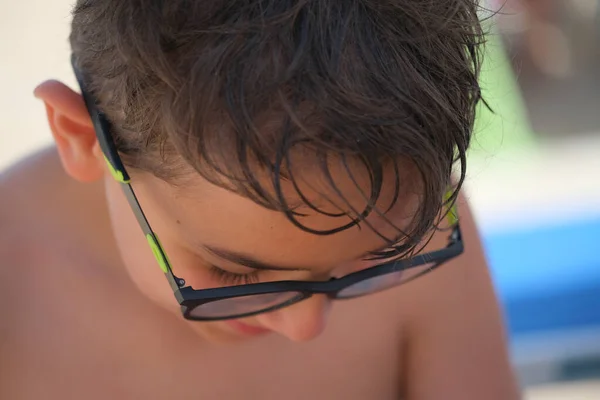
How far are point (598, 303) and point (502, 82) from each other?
1.16 m

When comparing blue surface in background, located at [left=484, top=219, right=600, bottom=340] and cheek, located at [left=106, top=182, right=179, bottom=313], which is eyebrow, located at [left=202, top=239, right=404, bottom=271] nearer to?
cheek, located at [left=106, top=182, right=179, bottom=313]

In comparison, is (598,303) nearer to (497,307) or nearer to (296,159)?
(497,307)

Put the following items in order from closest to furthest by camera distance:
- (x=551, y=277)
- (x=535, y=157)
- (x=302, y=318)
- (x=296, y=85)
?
1. (x=296, y=85)
2. (x=302, y=318)
3. (x=551, y=277)
4. (x=535, y=157)

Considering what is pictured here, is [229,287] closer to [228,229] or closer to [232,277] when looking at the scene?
[232,277]

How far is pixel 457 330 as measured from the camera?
1.25 metres

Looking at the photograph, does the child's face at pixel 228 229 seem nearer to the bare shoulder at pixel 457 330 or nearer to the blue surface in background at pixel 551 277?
the bare shoulder at pixel 457 330

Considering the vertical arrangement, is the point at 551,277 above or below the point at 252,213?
below

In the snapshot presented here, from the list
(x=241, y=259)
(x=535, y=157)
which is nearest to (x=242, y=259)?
(x=241, y=259)

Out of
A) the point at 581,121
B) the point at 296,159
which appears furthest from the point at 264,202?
the point at 581,121

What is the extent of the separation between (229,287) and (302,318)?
0.11 metres

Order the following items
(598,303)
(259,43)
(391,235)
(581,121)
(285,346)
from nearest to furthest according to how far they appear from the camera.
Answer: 1. (259,43)
2. (391,235)
3. (285,346)
4. (598,303)
5. (581,121)

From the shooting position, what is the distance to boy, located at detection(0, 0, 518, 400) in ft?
2.35

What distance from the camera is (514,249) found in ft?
7.17

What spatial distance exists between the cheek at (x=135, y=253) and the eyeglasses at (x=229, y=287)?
66mm
